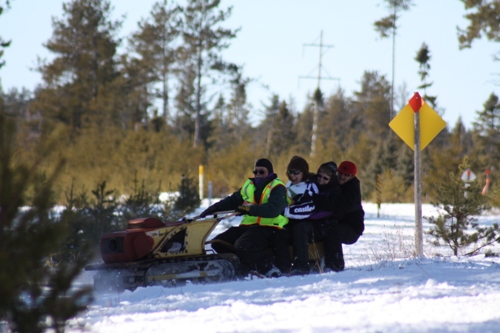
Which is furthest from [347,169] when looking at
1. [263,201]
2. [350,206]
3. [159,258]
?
[159,258]

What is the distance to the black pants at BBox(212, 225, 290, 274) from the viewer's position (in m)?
9.04

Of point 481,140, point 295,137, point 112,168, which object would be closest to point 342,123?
point 295,137

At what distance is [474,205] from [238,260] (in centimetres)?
475

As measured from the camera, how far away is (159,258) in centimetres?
850

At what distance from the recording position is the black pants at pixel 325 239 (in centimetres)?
927

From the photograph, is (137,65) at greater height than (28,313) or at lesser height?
greater

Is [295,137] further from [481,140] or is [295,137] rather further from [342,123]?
[481,140]

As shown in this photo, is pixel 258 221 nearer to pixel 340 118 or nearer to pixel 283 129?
pixel 283 129

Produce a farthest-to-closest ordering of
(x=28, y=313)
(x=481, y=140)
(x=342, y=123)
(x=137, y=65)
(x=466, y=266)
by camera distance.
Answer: (x=342, y=123) → (x=481, y=140) → (x=137, y=65) → (x=466, y=266) → (x=28, y=313)

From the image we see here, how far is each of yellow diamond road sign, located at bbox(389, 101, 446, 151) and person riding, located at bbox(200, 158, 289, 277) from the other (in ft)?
9.33

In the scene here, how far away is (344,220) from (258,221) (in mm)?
1224

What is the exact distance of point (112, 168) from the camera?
37.1m

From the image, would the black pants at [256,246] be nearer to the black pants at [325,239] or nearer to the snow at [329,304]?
the black pants at [325,239]

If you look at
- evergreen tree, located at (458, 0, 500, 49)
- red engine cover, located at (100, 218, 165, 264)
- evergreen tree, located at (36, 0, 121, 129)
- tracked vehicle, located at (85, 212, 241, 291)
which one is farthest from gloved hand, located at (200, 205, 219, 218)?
evergreen tree, located at (36, 0, 121, 129)
